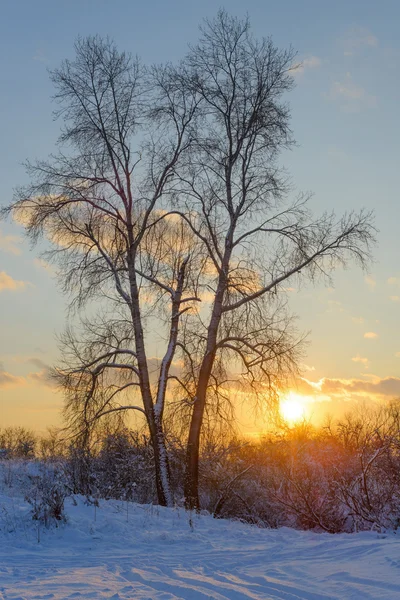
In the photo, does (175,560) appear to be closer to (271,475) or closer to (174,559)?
(174,559)

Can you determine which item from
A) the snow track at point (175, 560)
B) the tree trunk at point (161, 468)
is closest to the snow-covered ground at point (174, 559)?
the snow track at point (175, 560)

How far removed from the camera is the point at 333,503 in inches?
550

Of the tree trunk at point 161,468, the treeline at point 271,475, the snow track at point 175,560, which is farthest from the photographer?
the tree trunk at point 161,468

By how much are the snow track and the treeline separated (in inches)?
41.6

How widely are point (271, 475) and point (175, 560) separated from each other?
12598 mm

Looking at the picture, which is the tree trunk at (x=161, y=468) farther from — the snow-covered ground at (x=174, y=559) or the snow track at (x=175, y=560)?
the snow track at (x=175, y=560)

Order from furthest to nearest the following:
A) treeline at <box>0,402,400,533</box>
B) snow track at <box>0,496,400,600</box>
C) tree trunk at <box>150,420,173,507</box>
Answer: tree trunk at <box>150,420,173,507</box>
treeline at <box>0,402,400,533</box>
snow track at <box>0,496,400,600</box>

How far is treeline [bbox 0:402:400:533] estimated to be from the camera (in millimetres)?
12828

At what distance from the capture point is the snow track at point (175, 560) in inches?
240

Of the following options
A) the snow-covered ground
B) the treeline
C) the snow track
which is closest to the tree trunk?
the treeline

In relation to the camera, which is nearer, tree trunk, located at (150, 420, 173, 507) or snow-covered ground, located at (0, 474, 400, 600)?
snow-covered ground, located at (0, 474, 400, 600)

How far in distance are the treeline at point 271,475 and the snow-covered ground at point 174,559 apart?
0.98 metres

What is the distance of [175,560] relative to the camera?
26.9 feet

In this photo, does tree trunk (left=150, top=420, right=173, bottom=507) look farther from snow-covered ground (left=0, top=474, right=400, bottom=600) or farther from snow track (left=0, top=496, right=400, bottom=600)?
snow track (left=0, top=496, right=400, bottom=600)
